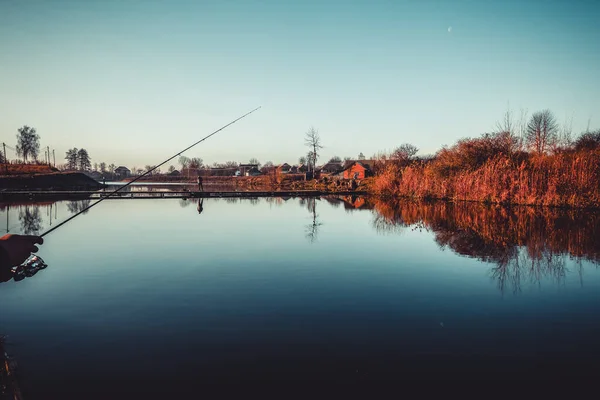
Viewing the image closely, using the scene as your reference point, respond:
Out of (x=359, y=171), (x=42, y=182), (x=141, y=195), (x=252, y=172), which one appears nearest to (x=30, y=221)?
(x=141, y=195)

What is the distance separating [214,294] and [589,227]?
57.2 ft

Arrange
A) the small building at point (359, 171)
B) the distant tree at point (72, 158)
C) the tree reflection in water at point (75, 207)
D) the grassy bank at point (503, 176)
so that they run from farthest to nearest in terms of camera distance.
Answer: the distant tree at point (72, 158) → the small building at point (359, 171) → the tree reflection in water at point (75, 207) → the grassy bank at point (503, 176)

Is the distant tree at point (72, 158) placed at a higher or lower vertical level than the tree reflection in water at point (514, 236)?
higher

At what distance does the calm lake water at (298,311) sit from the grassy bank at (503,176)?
11118mm

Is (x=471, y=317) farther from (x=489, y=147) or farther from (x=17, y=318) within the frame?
(x=489, y=147)

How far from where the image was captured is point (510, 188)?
1002 inches

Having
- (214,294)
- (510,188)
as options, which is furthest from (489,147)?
(214,294)

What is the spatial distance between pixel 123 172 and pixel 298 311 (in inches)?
7241

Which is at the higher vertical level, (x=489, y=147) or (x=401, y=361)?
(x=489, y=147)

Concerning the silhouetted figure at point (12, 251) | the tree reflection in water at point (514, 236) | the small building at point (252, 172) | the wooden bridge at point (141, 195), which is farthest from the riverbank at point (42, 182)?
the small building at point (252, 172)

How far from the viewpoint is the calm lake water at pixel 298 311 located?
15.2 ft

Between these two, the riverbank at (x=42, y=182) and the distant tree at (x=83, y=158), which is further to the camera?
the distant tree at (x=83, y=158)

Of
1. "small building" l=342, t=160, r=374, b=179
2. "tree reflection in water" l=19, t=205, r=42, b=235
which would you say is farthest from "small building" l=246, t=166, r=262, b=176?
"tree reflection in water" l=19, t=205, r=42, b=235

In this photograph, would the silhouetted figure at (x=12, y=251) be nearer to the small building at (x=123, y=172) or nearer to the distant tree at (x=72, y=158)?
the distant tree at (x=72, y=158)
